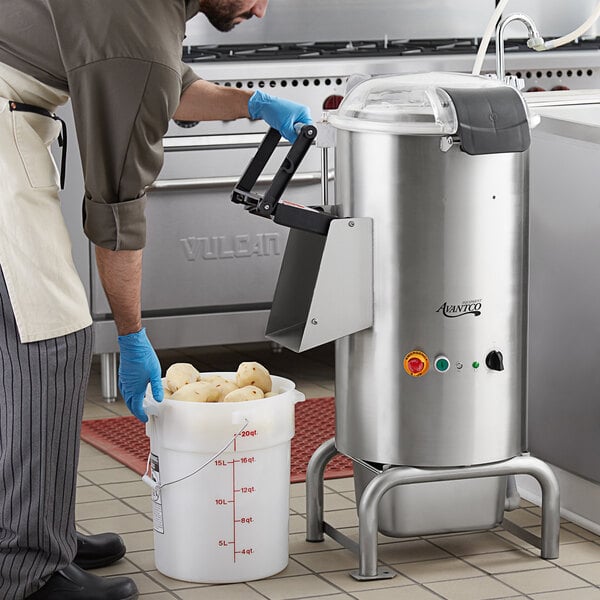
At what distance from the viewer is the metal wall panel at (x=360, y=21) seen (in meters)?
4.27

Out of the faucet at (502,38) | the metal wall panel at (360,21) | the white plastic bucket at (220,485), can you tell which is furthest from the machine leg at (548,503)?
the metal wall panel at (360,21)

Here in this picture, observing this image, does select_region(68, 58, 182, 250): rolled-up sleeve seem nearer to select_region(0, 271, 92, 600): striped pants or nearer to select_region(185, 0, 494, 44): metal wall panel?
select_region(0, 271, 92, 600): striped pants

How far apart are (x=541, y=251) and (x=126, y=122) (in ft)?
3.83

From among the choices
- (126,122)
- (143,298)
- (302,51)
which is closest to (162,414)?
(126,122)

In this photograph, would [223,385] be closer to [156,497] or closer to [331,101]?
[156,497]

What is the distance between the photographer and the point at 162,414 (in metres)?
2.44

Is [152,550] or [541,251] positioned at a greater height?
[541,251]

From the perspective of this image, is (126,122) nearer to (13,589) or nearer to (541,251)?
(13,589)

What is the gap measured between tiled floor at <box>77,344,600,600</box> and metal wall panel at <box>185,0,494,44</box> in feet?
5.62

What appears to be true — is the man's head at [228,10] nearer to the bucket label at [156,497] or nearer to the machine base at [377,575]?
the bucket label at [156,497]

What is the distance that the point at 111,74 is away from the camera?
212 centimetres

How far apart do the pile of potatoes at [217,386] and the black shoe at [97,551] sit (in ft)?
1.11

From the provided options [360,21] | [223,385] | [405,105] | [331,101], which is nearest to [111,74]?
[405,105]

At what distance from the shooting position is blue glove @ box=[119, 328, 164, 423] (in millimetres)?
2412
